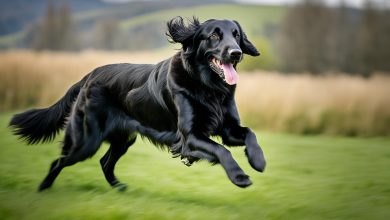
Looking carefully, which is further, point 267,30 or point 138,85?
point 267,30

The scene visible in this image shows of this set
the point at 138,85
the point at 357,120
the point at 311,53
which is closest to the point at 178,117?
the point at 138,85

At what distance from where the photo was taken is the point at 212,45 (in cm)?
514

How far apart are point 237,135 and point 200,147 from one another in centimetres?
43

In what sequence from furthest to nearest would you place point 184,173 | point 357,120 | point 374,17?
point 374,17
point 357,120
point 184,173

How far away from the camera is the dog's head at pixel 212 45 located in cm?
500

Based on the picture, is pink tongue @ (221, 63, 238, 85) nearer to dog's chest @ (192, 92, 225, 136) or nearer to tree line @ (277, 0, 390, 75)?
dog's chest @ (192, 92, 225, 136)

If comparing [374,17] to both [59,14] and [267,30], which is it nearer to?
[267,30]

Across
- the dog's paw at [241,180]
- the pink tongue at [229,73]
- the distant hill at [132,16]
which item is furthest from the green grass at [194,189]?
the distant hill at [132,16]

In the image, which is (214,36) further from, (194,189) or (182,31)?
(194,189)

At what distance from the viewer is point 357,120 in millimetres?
13688

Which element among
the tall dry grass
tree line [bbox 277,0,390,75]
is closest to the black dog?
the tall dry grass

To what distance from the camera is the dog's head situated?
5004 mm

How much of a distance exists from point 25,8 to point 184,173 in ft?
132

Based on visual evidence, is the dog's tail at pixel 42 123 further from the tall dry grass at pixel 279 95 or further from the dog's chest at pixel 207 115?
the tall dry grass at pixel 279 95
